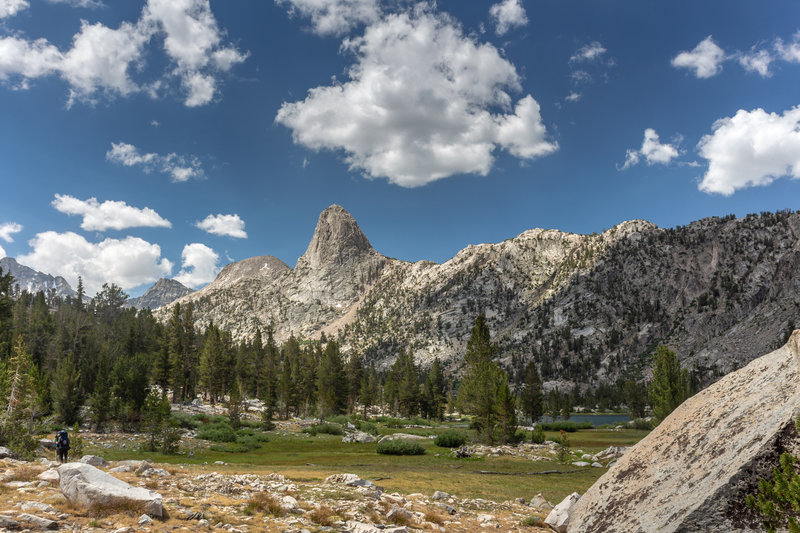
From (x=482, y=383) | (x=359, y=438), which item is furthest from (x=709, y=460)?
(x=359, y=438)

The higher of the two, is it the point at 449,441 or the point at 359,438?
the point at 449,441

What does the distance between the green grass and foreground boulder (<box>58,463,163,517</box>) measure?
1307 cm

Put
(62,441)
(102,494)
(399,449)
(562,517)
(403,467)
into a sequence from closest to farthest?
(102,494) → (562,517) → (62,441) → (403,467) → (399,449)

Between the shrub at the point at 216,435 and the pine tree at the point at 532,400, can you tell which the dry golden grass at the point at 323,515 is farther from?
the pine tree at the point at 532,400

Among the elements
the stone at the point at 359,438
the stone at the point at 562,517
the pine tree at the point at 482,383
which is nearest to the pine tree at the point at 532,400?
the pine tree at the point at 482,383

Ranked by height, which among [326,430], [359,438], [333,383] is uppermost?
[333,383]

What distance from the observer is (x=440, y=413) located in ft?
Result: 388

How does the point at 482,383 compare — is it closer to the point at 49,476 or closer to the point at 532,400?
the point at 49,476

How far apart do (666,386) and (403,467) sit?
40716 mm

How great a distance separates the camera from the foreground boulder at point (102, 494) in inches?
415

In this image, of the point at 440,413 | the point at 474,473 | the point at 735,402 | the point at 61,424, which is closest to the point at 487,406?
the point at 474,473

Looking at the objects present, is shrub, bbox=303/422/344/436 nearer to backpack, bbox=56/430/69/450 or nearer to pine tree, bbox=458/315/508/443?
pine tree, bbox=458/315/508/443

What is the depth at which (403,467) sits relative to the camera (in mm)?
35719

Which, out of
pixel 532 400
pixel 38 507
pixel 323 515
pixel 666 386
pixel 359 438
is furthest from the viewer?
pixel 532 400
